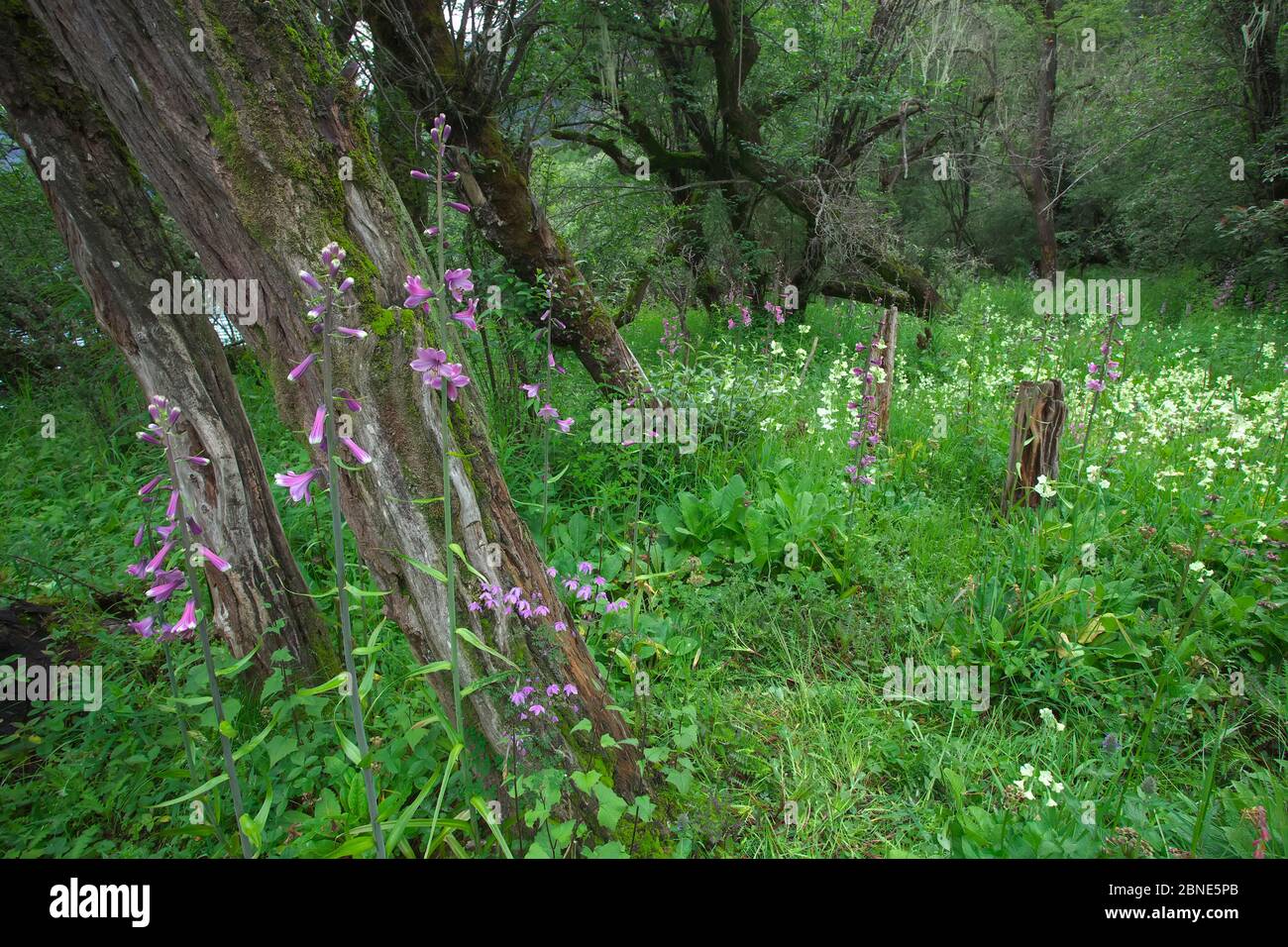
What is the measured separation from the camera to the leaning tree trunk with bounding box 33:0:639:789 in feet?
5.42

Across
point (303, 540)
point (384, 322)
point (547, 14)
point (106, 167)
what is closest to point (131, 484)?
point (303, 540)

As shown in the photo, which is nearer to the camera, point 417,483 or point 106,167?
point 417,483

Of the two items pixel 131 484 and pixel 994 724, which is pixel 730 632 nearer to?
pixel 994 724

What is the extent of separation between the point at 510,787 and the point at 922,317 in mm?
9221

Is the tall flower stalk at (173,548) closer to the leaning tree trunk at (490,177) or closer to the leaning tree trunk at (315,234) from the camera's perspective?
the leaning tree trunk at (315,234)

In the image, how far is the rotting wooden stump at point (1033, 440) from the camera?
3629 millimetres

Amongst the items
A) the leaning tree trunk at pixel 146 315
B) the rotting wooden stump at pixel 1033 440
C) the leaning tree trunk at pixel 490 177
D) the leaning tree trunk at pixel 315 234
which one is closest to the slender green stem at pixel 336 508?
the leaning tree trunk at pixel 315 234

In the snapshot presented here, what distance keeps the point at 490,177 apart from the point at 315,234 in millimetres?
3144

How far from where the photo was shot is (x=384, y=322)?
1.80 m

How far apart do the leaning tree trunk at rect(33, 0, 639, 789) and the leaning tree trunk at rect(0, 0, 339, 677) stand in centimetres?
72

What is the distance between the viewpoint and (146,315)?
2.33 meters

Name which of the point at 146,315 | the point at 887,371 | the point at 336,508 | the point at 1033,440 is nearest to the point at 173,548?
the point at 336,508

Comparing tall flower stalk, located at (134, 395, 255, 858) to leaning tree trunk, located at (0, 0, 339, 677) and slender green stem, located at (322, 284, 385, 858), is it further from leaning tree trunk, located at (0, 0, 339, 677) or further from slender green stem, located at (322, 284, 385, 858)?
leaning tree trunk, located at (0, 0, 339, 677)

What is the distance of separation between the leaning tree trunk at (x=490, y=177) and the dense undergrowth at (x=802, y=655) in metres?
0.48
